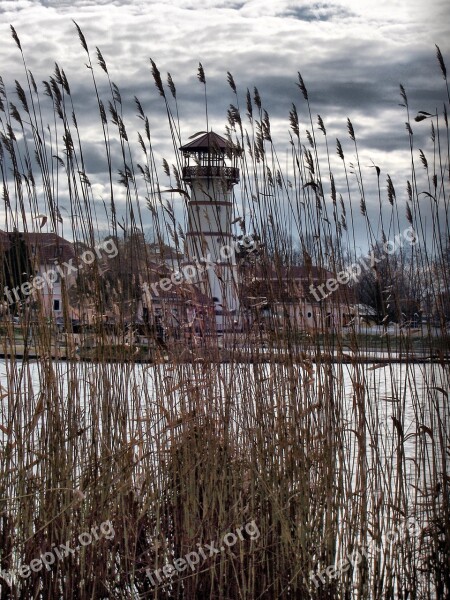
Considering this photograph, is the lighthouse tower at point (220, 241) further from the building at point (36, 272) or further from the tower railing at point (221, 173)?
the building at point (36, 272)

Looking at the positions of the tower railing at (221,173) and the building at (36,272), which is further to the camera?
the building at (36,272)

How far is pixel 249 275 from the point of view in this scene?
8.43ft

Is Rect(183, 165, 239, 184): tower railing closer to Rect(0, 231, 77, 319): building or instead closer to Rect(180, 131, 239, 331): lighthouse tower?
Rect(180, 131, 239, 331): lighthouse tower

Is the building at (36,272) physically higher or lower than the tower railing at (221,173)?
lower

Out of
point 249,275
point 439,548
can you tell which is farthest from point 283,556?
point 249,275

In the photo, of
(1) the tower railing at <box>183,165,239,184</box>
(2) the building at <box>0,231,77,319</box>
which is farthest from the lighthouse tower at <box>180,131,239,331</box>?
(2) the building at <box>0,231,77,319</box>

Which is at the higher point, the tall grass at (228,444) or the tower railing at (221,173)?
the tower railing at (221,173)

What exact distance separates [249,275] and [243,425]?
0.48 meters

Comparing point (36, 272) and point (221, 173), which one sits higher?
point (221, 173)

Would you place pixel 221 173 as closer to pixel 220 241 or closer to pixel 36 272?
pixel 220 241

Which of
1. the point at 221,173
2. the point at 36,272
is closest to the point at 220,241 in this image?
the point at 221,173

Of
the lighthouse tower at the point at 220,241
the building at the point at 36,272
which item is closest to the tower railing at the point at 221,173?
the lighthouse tower at the point at 220,241

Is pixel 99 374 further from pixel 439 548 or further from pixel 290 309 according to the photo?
pixel 439 548

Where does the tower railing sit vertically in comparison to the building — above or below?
above
